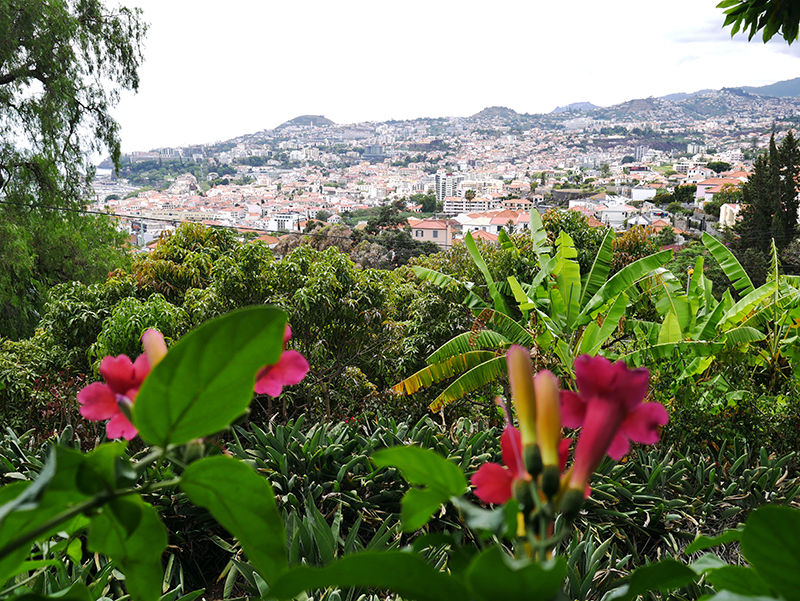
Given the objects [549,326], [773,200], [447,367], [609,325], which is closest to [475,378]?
[447,367]

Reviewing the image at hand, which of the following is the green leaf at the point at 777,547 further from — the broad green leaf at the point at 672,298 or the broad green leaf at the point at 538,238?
the broad green leaf at the point at 538,238

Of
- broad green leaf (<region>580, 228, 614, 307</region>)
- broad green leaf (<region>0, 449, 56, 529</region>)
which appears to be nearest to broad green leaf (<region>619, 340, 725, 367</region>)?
broad green leaf (<region>580, 228, 614, 307</region>)

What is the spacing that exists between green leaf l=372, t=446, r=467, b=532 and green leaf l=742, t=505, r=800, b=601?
0.20 m

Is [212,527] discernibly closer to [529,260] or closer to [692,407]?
[692,407]

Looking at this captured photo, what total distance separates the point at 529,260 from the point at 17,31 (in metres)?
9.02

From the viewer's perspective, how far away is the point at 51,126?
9.45 meters

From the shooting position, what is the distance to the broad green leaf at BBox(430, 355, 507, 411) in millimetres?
4582

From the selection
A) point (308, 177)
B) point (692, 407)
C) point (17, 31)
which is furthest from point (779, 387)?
point (308, 177)

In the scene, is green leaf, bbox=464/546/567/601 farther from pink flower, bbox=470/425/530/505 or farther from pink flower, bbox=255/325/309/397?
pink flower, bbox=255/325/309/397

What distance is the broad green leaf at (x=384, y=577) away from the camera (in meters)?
0.29

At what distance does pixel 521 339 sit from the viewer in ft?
15.8

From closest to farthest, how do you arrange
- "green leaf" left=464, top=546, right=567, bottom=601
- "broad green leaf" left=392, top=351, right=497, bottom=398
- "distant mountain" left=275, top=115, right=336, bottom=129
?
"green leaf" left=464, top=546, right=567, bottom=601
"broad green leaf" left=392, top=351, right=497, bottom=398
"distant mountain" left=275, top=115, right=336, bottom=129

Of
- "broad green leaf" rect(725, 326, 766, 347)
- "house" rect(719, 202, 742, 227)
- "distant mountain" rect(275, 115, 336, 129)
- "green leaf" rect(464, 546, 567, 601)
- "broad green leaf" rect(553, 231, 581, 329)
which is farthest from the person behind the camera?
"distant mountain" rect(275, 115, 336, 129)

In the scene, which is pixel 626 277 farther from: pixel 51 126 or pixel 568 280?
pixel 51 126
